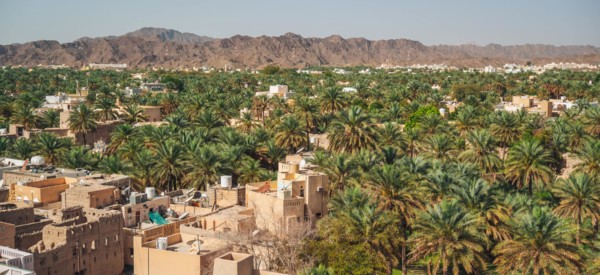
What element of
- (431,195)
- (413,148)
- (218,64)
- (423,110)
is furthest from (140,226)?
(218,64)

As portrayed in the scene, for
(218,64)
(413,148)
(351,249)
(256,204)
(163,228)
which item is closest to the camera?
(351,249)

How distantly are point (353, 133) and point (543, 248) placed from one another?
15.9m

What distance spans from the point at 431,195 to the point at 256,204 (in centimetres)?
675

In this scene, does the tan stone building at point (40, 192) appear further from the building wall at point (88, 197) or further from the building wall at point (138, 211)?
the building wall at point (138, 211)

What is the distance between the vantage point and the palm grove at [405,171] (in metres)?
20.9

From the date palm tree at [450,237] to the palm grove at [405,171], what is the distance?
0.13 feet

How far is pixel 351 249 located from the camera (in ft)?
73.0

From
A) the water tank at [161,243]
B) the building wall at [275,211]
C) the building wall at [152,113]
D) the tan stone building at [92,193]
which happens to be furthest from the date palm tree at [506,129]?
the building wall at [152,113]

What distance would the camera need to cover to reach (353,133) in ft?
114

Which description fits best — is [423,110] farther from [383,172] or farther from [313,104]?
[383,172]

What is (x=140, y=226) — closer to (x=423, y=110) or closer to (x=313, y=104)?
(x=313, y=104)

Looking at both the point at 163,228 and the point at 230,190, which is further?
the point at 230,190

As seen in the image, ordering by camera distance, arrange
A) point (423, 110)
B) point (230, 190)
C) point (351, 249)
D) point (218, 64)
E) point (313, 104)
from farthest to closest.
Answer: point (218, 64)
point (423, 110)
point (313, 104)
point (230, 190)
point (351, 249)

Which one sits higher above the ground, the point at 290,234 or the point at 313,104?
the point at 313,104
